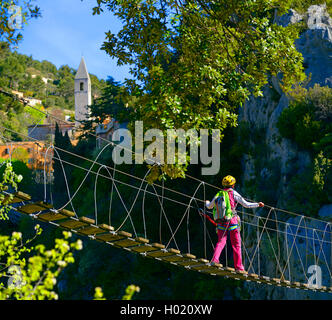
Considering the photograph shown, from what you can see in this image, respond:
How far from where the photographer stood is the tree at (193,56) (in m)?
10.4

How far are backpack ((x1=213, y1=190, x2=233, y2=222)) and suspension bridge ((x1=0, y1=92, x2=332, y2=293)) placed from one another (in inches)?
16.2

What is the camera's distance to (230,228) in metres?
9.94

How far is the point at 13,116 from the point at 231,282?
61006 mm

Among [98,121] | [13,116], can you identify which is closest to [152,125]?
[98,121]

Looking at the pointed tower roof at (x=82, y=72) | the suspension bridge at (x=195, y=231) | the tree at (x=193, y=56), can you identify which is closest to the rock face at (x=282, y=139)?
the suspension bridge at (x=195, y=231)

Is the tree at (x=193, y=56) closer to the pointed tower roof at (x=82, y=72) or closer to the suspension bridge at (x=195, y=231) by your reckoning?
the suspension bridge at (x=195, y=231)

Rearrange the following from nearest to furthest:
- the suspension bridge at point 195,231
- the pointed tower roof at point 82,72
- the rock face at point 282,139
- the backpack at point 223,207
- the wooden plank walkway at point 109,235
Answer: the wooden plank walkway at point 109,235, the suspension bridge at point 195,231, the backpack at point 223,207, the rock face at point 282,139, the pointed tower roof at point 82,72

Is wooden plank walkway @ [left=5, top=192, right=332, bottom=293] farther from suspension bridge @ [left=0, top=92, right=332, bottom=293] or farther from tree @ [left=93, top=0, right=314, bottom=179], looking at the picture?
tree @ [left=93, top=0, right=314, bottom=179]

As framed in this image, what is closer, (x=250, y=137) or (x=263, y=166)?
(x=263, y=166)

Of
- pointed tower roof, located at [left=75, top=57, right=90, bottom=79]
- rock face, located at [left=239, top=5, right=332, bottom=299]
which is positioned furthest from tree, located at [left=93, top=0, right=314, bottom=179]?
pointed tower roof, located at [left=75, top=57, right=90, bottom=79]

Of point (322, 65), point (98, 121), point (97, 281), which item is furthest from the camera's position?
point (98, 121)

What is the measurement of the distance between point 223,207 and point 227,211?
0.31 ft
